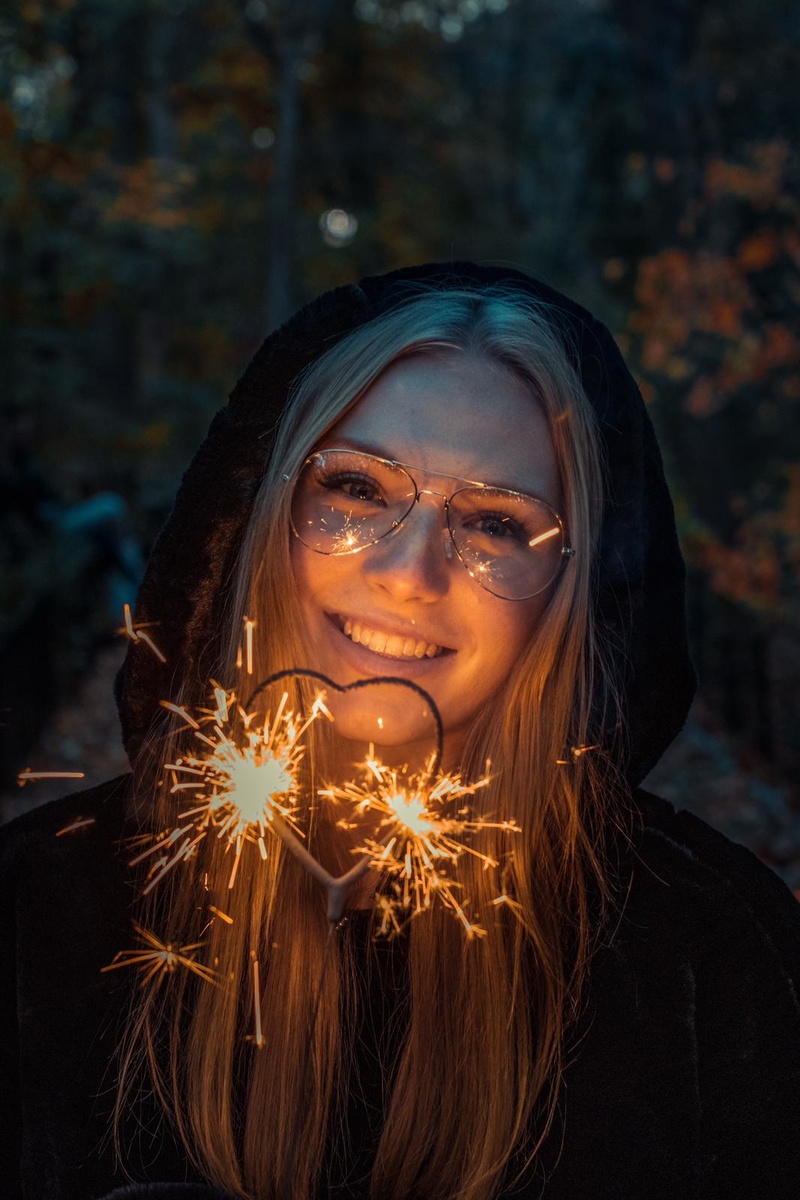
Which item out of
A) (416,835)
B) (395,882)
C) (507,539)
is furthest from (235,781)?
(507,539)

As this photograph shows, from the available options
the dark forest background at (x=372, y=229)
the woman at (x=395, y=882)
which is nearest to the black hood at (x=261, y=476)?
the woman at (x=395, y=882)

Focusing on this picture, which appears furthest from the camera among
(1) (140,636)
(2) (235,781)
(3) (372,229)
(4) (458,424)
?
(3) (372,229)

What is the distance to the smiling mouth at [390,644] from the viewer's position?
2.01 meters

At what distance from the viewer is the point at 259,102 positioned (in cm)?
1764

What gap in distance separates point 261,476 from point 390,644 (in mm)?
516

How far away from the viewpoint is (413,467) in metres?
2.03

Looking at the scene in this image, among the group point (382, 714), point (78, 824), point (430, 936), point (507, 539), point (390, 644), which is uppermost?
point (507, 539)

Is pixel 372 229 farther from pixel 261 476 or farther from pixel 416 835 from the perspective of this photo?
pixel 416 835

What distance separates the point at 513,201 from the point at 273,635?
22658mm

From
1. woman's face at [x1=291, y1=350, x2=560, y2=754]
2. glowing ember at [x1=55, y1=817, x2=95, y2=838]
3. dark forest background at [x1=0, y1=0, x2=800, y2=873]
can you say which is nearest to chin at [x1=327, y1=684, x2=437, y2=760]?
woman's face at [x1=291, y1=350, x2=560, y2=754]

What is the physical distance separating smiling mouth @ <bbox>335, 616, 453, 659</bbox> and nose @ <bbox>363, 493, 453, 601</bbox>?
0.09m

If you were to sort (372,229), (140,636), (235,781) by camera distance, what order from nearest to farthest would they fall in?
1. (235,781)
2. (140,636)
3. (372,229)

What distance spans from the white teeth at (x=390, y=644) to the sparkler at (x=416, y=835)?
0.21m

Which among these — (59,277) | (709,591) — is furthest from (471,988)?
(59,277)
